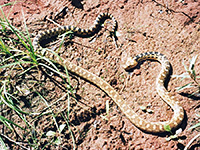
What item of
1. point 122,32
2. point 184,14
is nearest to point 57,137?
point 122,32

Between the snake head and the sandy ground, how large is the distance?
0.54 ft

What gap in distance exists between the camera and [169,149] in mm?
4469

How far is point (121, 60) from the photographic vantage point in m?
5.84

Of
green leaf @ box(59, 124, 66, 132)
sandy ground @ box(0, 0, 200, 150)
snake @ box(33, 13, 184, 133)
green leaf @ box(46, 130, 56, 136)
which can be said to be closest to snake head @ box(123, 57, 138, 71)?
snake @ box(33, 13, 184, 133)

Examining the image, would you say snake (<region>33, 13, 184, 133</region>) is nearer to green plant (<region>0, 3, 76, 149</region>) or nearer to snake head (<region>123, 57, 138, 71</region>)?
snake head (<region>123, 57, 138, 71</region>)

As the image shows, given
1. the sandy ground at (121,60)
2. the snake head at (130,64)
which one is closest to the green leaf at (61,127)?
the sandy ground at (121,60)

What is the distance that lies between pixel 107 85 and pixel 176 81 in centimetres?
207

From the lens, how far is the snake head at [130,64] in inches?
217

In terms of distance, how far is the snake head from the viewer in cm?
552

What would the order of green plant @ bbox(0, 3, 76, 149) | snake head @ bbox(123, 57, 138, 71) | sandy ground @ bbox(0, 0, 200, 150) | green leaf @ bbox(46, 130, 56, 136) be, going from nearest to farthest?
green plant @ bbox(0, 3, 76, 149) → green leaf @ bbox(46, 130, 56, 136) → sandy ground @ bbox(0, 0, 200, 150) → snake head @ bbox(123, 57, 138, 71)

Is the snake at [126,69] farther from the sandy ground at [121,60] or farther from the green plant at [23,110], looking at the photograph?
the green plant at [23,110]

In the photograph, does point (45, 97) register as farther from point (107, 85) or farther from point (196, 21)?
point (196, 21)

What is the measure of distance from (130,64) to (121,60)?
426mm

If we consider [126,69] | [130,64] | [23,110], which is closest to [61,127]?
[23,110]
